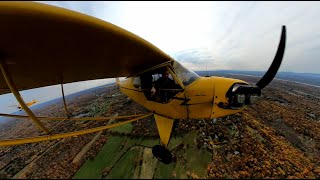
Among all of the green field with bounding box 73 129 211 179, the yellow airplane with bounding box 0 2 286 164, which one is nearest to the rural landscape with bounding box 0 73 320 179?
the green field with bounding box 73 129 211 179

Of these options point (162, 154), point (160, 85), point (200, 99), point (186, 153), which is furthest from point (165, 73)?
point (186, 153)

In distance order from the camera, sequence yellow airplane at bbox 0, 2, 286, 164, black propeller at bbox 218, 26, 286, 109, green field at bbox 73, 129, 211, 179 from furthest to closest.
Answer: black propeller at bbox 218, 26, 286, 109 → green field at bbox 73, 129, 211, 179 → yellow airplane at bbox 0, 2, 286, 164

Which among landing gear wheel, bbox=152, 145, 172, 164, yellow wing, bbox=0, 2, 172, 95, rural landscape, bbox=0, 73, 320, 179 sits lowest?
rural landscape, bbox=0, 73, 320, 179

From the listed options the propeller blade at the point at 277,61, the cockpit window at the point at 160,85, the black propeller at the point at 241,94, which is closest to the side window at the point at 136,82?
the cockpit window at the point at 160,85

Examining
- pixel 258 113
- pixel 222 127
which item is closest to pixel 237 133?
pixel 222 127

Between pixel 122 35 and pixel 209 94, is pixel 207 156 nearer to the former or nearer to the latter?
pixel 209 94

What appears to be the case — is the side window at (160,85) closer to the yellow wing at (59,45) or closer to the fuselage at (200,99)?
the fuselage at (200,99)

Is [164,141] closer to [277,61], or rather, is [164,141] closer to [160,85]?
[160,85]

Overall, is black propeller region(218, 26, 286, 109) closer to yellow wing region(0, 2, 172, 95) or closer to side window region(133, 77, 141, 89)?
yellow wing region(0, 2, 172, 95)
